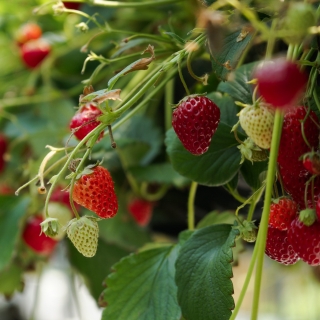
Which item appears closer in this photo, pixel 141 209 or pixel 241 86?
pixel 241 86

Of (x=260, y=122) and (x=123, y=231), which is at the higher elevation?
(x=260, y=122)

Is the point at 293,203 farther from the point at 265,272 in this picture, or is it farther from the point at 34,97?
the point at 265,272

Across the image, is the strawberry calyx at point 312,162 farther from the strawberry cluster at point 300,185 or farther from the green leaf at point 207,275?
the green leaf at point 207,275

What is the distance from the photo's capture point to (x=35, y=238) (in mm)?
949

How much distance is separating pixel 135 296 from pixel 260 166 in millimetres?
212

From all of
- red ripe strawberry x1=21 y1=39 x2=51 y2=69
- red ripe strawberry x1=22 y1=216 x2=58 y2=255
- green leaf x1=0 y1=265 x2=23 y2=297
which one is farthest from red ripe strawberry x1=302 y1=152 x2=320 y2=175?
red ripe strawberry x1=21 y1=39 x2=51 y2=69

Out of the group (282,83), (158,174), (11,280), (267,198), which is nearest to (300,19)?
(282,83)

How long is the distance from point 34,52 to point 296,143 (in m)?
0.84

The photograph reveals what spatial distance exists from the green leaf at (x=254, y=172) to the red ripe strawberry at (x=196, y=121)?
8 cm

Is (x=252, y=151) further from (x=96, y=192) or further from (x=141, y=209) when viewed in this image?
(x=141, y=209)

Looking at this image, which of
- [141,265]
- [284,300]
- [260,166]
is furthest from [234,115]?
[284,300]

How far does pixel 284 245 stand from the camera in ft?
1.53

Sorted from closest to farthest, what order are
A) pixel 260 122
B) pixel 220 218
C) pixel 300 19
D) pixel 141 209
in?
pixel 300 19 → pixel 260 122 → pixel 220 218 → pixel 141 209

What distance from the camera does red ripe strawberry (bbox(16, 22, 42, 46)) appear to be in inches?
47.1
